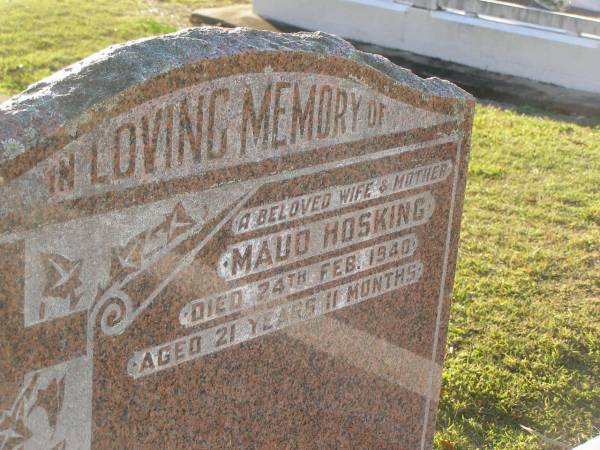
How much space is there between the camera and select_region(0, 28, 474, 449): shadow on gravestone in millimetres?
2391

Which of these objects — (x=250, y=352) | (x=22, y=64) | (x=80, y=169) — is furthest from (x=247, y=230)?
(x=22, y=64)

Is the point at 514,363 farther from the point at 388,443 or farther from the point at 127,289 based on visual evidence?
the point at 127,289

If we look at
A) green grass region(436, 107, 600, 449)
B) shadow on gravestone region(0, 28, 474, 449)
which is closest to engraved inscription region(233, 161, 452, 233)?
shadow on gravestone region(0, 28, 474, 449)

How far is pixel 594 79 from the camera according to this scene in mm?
8805

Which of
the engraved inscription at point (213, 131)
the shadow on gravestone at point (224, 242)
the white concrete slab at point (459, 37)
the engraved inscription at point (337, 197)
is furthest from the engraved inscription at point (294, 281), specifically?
the white concrete slab at point (459, 37)

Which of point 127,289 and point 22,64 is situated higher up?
point 127,289

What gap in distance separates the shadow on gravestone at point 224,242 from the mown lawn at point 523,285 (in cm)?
87

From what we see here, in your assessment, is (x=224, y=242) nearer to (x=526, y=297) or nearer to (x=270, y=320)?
(x=270, y=320)

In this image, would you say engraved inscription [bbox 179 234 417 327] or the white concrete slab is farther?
the white concrete slab

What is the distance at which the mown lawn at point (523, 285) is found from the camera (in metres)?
4.27

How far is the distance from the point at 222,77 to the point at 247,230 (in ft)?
1.42

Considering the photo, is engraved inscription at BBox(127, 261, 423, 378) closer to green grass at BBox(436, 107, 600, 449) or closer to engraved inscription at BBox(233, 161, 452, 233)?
engraved inscription at BBox(233, 161, 452, 233)

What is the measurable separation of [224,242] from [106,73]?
22.5 inches

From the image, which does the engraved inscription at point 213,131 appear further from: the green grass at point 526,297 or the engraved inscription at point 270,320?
the green grass at point 526,297
